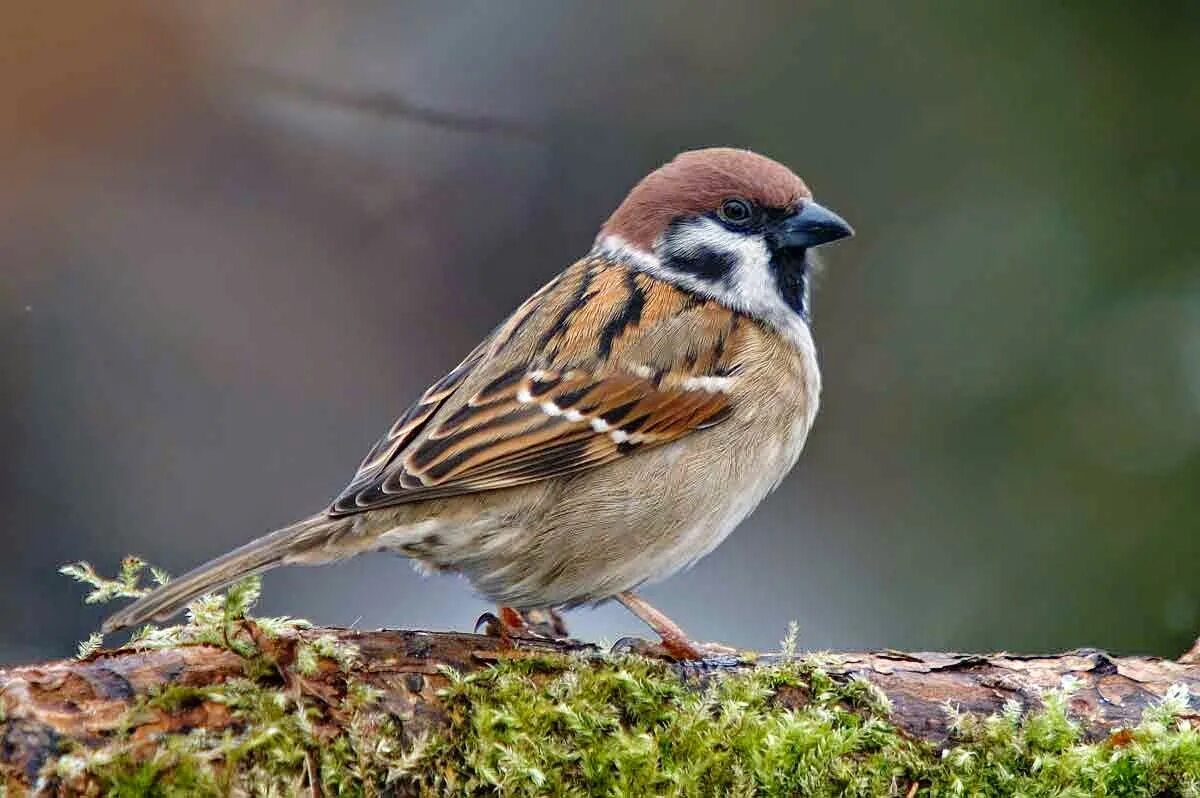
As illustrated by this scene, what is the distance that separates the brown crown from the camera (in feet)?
15.6

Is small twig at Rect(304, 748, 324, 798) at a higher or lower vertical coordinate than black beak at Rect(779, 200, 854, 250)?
lower

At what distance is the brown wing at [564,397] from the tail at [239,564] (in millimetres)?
90

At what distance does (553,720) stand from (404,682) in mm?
380

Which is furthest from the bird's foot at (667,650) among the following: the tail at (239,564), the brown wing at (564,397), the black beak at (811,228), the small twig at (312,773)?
the black beak at (811,228)

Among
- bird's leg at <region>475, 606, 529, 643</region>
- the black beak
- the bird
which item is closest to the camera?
the bird

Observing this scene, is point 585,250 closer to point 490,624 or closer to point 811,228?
point 811,228

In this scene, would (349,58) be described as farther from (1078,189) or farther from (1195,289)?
(1195,289)

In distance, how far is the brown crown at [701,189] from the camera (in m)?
4.76

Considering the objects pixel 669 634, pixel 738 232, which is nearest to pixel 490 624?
pixel 669 634

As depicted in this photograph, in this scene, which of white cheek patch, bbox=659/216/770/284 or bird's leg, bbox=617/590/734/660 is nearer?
bird's leg, bbox=617/590/734/660

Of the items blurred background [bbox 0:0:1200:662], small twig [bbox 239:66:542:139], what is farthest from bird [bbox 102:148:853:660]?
small twig [bbox 239:66:542:139]

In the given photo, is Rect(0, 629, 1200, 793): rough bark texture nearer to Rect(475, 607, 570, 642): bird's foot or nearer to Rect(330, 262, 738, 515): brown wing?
Rect(475, 607, 570, 642): bird's foot

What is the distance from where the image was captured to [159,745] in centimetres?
293

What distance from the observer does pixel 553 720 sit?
3.31 metres
